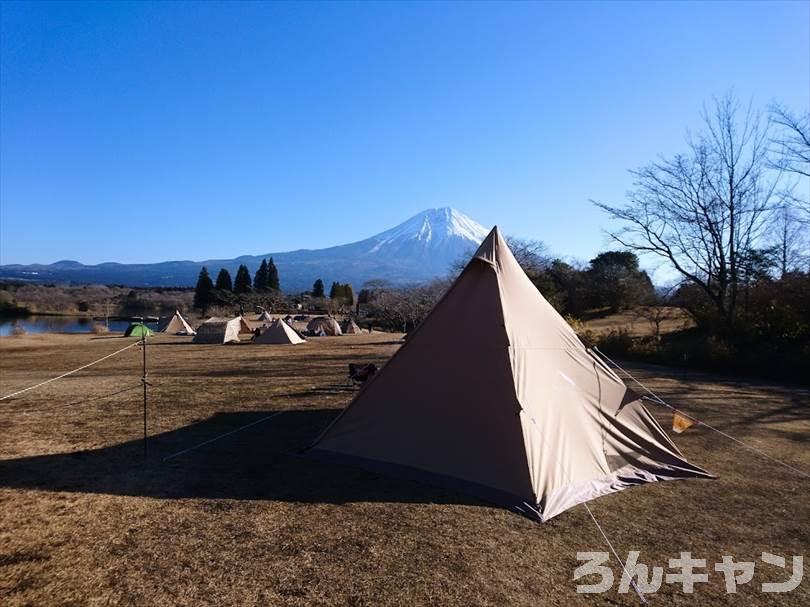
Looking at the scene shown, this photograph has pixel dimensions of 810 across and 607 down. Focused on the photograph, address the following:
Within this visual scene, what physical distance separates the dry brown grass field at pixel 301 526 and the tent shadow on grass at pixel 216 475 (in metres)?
0.03

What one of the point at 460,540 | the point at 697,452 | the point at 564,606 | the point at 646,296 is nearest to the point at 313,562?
the point at 460,540

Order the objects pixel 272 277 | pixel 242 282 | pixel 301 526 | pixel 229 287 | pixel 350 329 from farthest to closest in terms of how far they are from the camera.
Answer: pixel 272 277 < pixel 229 287 < pixel 242 282 < pixel 350 329 < pixel 301 526

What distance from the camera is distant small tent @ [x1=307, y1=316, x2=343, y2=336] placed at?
1515 inches

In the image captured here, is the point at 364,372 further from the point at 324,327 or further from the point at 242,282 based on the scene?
the point at 242,282

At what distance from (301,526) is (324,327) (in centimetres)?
3481

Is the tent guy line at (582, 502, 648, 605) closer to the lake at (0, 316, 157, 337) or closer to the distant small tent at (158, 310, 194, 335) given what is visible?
the distant small tent at (158, 310, 194, 335)

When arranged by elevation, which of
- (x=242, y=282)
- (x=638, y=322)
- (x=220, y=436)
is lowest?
(x=220, y=436)

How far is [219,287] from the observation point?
70.5 m

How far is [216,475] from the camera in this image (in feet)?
18.8

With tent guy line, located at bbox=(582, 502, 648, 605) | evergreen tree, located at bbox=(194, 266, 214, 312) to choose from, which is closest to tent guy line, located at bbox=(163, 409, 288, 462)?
tent guy line, located at bbox=(582, 502, 648, 605)

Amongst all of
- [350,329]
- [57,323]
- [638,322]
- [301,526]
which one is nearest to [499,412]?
[301,526]

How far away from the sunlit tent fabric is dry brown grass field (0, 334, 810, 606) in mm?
332

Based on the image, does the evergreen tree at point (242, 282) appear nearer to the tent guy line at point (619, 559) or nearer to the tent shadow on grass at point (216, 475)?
the tent shadow on grass at point (216, 475)

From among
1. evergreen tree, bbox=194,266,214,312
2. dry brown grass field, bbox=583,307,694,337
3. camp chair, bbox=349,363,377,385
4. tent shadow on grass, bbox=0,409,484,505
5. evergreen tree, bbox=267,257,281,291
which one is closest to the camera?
tent shadow on grass, bbox=0,409,484,505
